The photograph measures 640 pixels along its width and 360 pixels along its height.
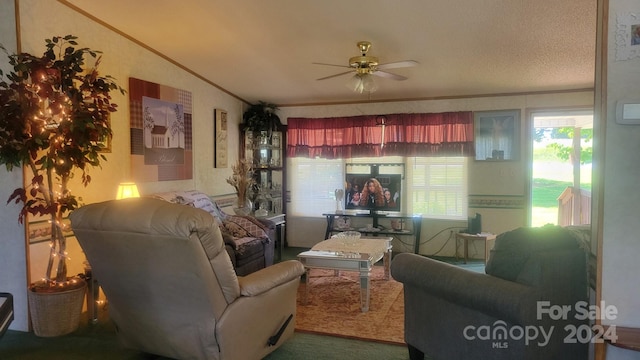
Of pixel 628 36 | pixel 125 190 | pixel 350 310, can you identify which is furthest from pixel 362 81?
pixel 125 190

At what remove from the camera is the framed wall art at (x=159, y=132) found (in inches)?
161

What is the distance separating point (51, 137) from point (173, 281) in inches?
64.1

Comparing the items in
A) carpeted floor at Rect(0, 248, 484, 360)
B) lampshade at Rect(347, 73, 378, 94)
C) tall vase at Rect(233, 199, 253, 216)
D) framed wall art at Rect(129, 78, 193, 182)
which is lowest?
carpeted floor at Rect(0, 248, 484, 360)

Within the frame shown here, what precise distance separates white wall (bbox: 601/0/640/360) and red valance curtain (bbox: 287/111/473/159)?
3.81 m

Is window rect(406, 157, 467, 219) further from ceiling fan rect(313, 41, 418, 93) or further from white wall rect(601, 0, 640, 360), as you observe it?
white wall rect(601, 0, 640, 360)

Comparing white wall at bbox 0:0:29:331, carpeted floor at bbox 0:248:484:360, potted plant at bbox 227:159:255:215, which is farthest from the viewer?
potted plant at bbox 227:159:255:215

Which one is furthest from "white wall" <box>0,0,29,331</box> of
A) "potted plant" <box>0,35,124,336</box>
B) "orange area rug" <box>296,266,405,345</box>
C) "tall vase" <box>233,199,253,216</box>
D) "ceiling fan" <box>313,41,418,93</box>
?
"ceiling fan" <box>313,41,418,93</box>

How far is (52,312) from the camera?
2965 mm

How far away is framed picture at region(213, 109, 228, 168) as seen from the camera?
215 inches

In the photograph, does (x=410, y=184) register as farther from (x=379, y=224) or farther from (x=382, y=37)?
(x=382, y=37)

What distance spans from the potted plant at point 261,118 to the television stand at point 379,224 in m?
1.57

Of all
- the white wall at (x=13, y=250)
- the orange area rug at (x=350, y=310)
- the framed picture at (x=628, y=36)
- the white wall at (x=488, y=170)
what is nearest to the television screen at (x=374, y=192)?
the white wall at (x=488, y=170)

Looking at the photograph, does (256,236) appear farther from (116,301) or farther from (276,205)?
(116,301)

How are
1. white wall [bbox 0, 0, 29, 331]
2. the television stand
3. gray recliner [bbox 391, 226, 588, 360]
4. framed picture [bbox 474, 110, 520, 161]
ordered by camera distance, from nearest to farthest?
1. gray recliner [bbox 391, 226, 588, 360]
2. white wall [bbox 0, 0, 29, 331]
3. framed picture [bbox 474, 110, 520, 161]
4. the television stand
